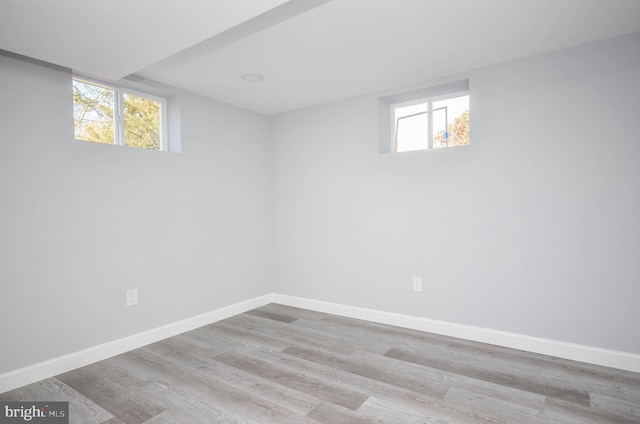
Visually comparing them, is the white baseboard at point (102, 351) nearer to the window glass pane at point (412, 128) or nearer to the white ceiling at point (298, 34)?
the white ceiling at point (298, 34)

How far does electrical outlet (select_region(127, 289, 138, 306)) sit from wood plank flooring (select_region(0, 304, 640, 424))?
391 mm

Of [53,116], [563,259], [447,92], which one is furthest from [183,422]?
[447,92]

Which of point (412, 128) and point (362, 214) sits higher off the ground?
point (412, 128)

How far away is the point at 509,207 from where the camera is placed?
9.27 feet

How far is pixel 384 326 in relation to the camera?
3.39 metres

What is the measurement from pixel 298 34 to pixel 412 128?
1.65 metres

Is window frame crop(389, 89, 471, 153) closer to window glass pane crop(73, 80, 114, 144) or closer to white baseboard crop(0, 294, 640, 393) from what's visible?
white baseboard crop(0, 294, 640, 393)

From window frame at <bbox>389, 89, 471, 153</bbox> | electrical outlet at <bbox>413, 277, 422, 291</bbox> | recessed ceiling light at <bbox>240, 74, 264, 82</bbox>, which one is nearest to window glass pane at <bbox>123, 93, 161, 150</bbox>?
recessed ceiling light at <bbox>240, 74, 264, 82</bbox>

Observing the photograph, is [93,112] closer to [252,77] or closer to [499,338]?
[252,77]

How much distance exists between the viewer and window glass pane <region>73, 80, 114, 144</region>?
2.77 m

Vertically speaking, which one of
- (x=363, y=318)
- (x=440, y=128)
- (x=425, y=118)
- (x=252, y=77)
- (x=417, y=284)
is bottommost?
(x=363, y=318)

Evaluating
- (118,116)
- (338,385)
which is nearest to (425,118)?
(338,385)

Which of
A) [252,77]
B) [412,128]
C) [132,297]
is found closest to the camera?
[132,297]

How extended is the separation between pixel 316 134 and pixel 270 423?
2894 millimetres
